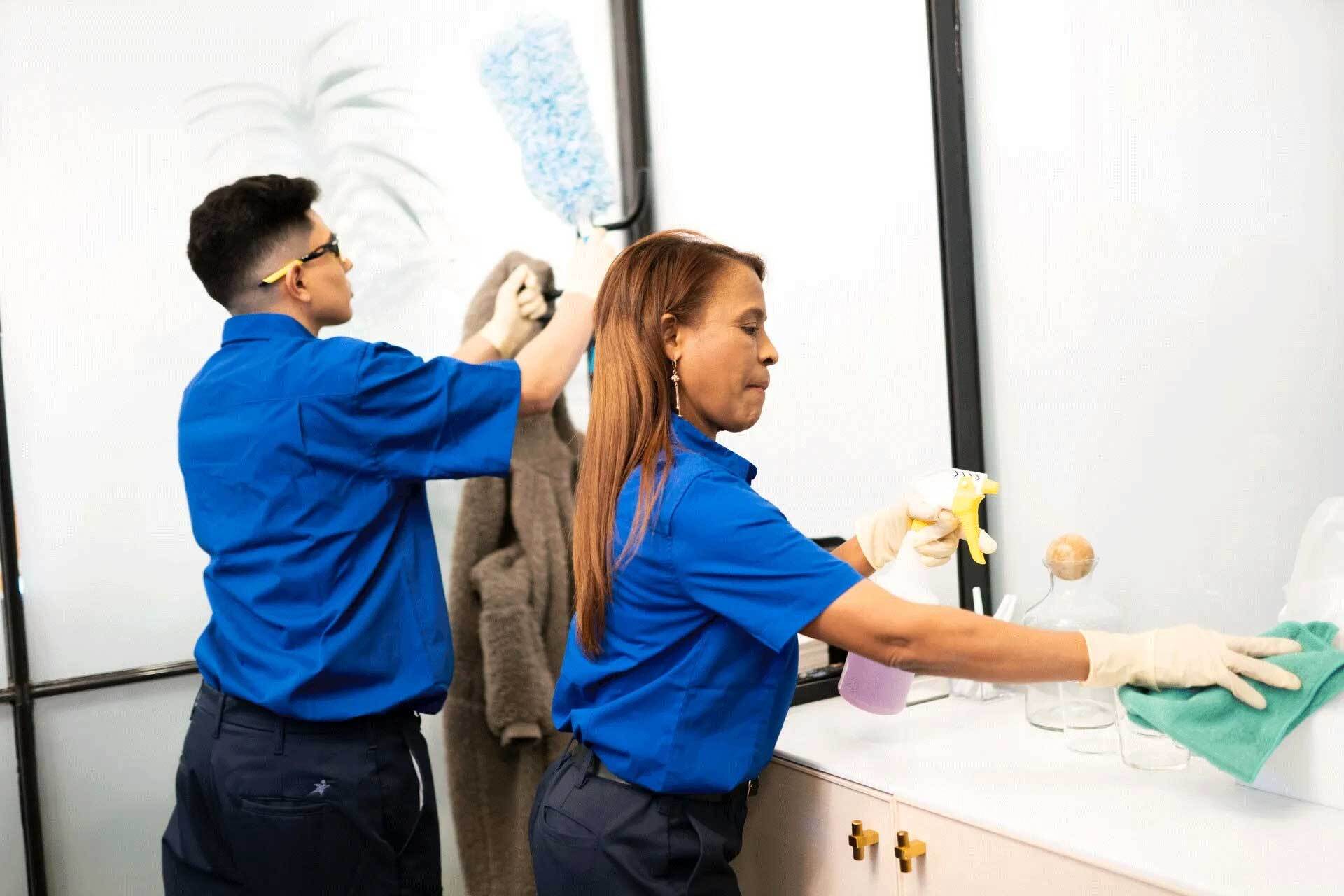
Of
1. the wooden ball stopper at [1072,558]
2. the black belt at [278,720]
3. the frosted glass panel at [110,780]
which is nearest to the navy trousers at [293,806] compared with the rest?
the black belt at [278,720]

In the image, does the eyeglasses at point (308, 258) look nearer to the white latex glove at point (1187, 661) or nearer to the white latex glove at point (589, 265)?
the white latex glove at point (589, 265)

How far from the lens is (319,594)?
5.47 ft

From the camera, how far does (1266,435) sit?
63.1 inches

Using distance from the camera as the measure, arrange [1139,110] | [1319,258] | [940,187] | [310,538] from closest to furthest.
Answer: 1. [1319,258]
2. [310,538]
3. [1139,110]
4. [940,187]

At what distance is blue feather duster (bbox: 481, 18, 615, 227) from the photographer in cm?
212

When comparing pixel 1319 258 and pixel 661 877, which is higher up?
pixel 1319 258

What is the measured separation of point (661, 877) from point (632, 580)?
33cm

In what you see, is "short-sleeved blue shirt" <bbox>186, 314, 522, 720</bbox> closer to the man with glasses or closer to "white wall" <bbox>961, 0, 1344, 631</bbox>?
the man with glasses

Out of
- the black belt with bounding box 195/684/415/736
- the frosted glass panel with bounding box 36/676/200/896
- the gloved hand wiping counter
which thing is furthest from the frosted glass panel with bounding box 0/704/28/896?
the gloved hand wiping counter

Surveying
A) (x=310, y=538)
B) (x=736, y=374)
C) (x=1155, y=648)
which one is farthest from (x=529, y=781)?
(x=1155, y=648)

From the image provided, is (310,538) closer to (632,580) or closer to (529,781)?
(632,580)

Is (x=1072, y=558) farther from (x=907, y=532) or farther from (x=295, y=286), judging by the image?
(x=295, y=286)

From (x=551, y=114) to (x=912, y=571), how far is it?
1.08 m

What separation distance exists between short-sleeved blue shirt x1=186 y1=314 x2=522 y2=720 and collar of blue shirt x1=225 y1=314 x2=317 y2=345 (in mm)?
27
